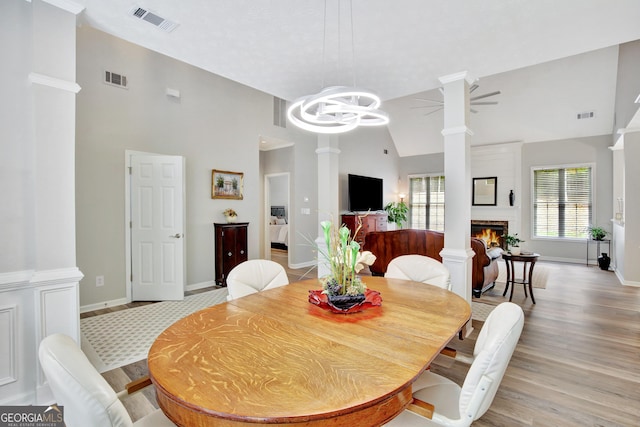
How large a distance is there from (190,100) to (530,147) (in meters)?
7.58

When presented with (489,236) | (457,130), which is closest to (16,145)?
(457,130)

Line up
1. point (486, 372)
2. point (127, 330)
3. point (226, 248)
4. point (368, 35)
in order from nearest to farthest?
point (486, 372), point (368, 35), point (127, 330), point (226, 248)

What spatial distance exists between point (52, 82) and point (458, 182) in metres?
3.27

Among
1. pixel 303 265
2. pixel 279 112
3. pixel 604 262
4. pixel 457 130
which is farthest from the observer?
pixel 303 265

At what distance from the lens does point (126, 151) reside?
408 centimetres

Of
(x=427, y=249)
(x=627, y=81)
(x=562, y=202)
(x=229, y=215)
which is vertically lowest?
(x=427, y=249)

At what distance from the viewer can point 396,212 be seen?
8820mm

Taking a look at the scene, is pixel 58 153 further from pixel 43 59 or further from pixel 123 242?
pixel 123 242

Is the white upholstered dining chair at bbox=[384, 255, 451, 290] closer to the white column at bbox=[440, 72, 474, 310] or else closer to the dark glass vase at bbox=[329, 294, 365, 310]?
the white column at bbox=[440, 72, 474, 310]

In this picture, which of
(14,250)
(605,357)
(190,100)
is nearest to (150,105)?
(190,100)

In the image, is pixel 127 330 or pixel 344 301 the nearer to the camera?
pixel 344 301

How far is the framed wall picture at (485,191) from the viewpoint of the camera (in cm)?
790

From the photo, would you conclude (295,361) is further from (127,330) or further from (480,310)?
(480,310)

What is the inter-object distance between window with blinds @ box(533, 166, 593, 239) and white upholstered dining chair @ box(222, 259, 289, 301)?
25.0 ft
